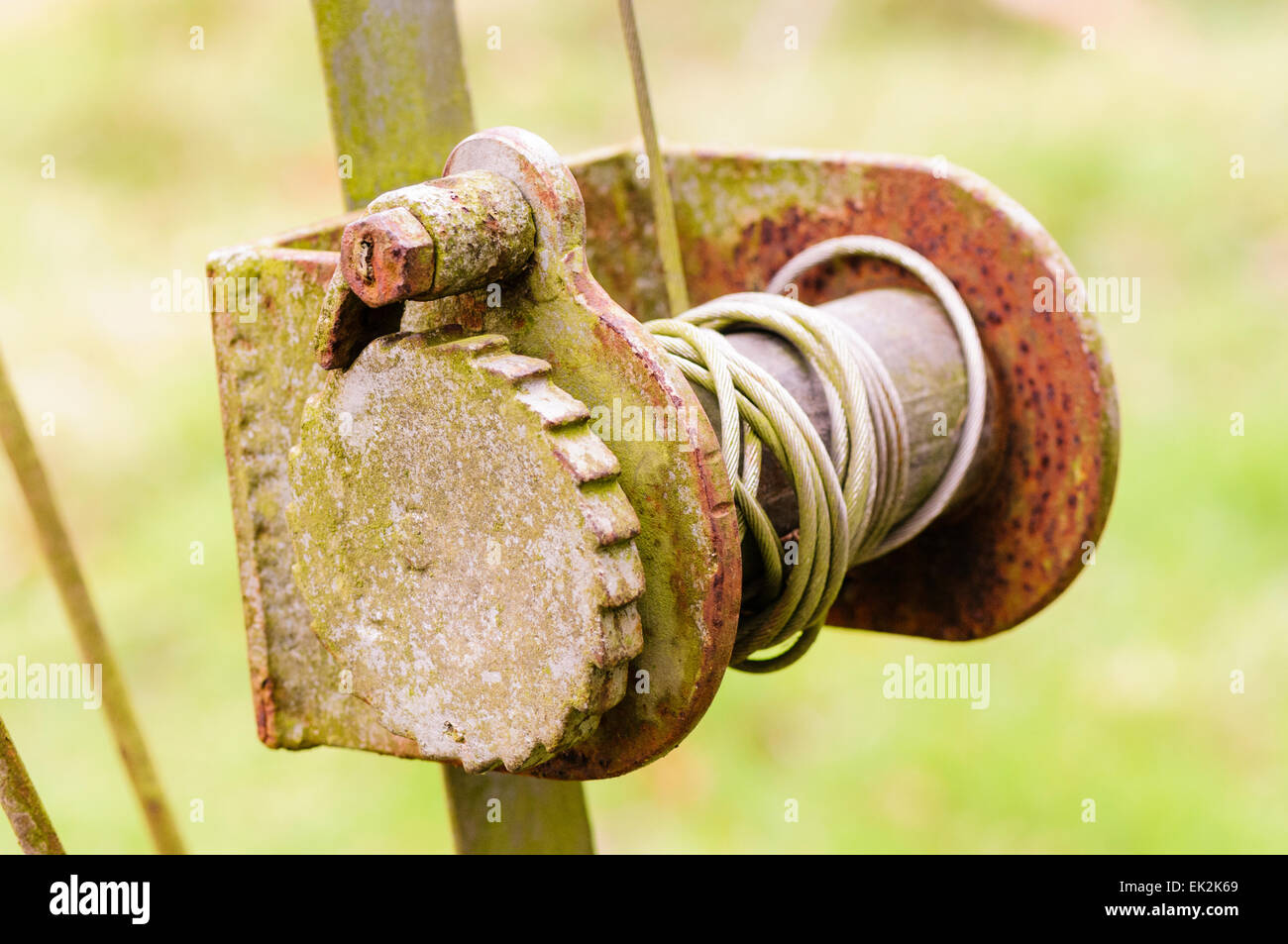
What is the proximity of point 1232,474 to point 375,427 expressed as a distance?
3.04 meters

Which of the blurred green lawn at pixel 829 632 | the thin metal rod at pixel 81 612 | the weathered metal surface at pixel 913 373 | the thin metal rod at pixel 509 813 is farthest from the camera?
the blurred green lawn at pixel 829 632

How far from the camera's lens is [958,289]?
5.06 ft

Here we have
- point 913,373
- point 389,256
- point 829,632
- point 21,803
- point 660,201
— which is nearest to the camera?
point 389,256

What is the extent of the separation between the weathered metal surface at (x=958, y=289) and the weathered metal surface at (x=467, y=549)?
60 cm

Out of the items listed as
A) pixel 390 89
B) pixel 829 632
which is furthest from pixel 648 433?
pixel 829 632

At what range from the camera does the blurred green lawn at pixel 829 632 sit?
3197 mm

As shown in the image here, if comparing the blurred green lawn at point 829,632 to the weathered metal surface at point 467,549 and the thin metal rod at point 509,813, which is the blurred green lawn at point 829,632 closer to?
the thin metal rod at point 509,813

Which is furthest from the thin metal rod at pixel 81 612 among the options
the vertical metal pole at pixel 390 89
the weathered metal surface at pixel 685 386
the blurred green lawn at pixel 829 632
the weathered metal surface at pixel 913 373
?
the blurred green lawn at pixel 829 632

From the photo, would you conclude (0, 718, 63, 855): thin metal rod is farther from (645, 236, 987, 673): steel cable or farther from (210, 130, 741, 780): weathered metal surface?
(645, 236, 987, 673): steel cable

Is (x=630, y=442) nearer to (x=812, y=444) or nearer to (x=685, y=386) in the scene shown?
(x=685, y=386)

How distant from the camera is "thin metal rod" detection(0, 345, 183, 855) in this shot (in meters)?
1.48

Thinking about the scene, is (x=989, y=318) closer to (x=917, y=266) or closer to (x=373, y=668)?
(x=917, y=266)

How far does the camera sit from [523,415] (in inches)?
39.6

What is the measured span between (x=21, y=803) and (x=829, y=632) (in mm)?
2750
